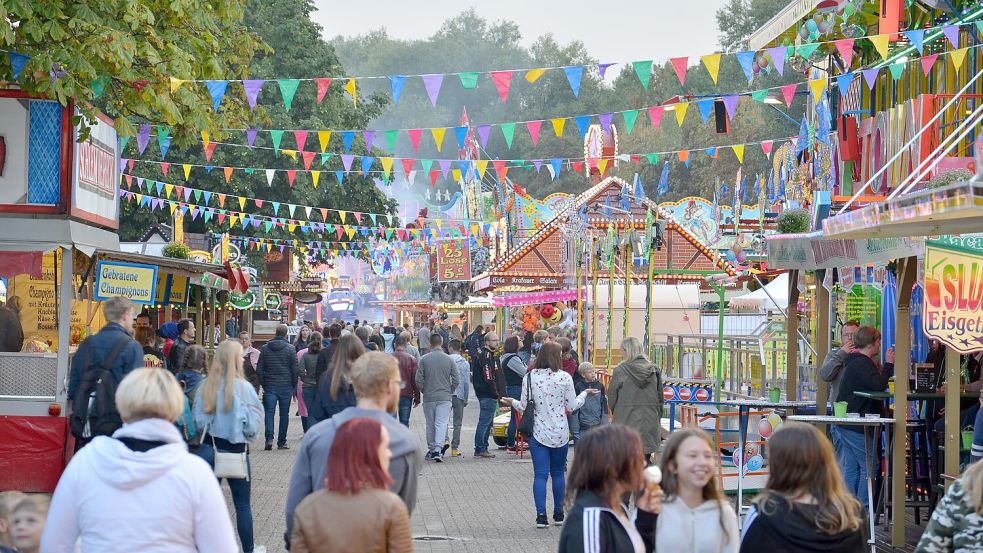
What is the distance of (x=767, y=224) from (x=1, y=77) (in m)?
10.3

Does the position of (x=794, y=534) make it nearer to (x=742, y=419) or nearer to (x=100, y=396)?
(x=100, y=396)

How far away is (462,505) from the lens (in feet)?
44.0

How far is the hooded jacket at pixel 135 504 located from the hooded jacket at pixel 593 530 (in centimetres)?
128

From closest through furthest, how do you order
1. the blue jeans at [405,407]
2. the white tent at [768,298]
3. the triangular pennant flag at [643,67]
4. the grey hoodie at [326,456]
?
the grey hoodie at [326,456] → the triangular pennant flag at [643,67] → the blue jeans at [405,407] → the white tent at [768,298]

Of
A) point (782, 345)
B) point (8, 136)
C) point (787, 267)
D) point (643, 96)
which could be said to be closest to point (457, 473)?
point (787, 267)

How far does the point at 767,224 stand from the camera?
18469 millimetres

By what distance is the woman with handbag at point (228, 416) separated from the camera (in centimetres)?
926

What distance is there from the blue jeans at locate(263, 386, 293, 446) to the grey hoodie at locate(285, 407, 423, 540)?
1289 cm

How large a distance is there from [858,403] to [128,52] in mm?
7770

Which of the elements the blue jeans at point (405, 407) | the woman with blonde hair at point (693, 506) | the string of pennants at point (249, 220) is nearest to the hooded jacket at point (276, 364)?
the blue jeans at point (405, 407)

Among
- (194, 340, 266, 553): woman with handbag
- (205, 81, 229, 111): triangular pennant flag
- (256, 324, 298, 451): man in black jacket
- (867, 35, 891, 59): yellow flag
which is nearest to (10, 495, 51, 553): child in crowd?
(194, 340, 266, 553): woman with handbag

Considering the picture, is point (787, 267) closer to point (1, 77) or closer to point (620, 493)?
point (1, 77)

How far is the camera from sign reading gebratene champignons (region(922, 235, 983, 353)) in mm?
9633

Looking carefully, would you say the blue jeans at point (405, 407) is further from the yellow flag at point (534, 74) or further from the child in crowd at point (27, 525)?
the child in crowd at point (27, 525)
